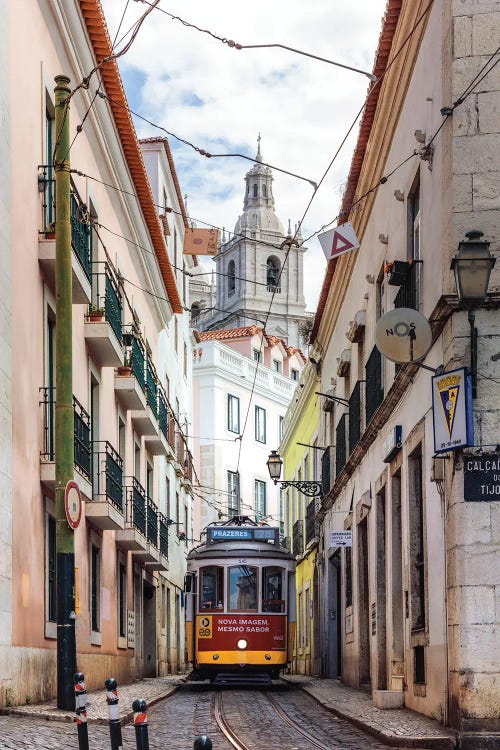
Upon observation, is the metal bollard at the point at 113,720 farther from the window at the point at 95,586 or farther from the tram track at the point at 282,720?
the window at the point at 95,586

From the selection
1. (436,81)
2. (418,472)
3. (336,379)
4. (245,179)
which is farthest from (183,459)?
(245,179)

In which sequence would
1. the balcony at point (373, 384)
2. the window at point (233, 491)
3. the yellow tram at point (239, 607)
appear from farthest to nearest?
1. the window at point (233, 491)
2. the yellow tram at point (239, 607)
3. the balcony at point (373, 384)

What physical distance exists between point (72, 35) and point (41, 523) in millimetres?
6958

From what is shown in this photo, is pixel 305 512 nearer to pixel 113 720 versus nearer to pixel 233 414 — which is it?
pixel 233 414

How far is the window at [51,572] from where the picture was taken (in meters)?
16.4

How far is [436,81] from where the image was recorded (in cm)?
1312

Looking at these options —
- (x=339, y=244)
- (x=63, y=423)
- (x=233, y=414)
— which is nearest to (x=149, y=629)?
(x=339, y=244)

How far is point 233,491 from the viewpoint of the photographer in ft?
178

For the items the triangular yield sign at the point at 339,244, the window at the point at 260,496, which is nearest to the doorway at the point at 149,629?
the triangular yield sign at the point at 339,244

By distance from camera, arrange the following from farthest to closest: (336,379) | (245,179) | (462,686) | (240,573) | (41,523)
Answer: (245,179)
(336,379)
(240,573)
(41,523)
(462,686)

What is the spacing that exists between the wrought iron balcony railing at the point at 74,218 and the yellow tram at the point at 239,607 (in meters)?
7.26

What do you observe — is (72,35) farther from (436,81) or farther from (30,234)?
(436,81)

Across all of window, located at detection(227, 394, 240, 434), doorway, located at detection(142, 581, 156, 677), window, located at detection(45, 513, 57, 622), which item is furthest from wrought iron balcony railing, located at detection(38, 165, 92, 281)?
window, located at detection(227, 394, 240, 434)

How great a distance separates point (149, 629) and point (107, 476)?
11.8 meters
